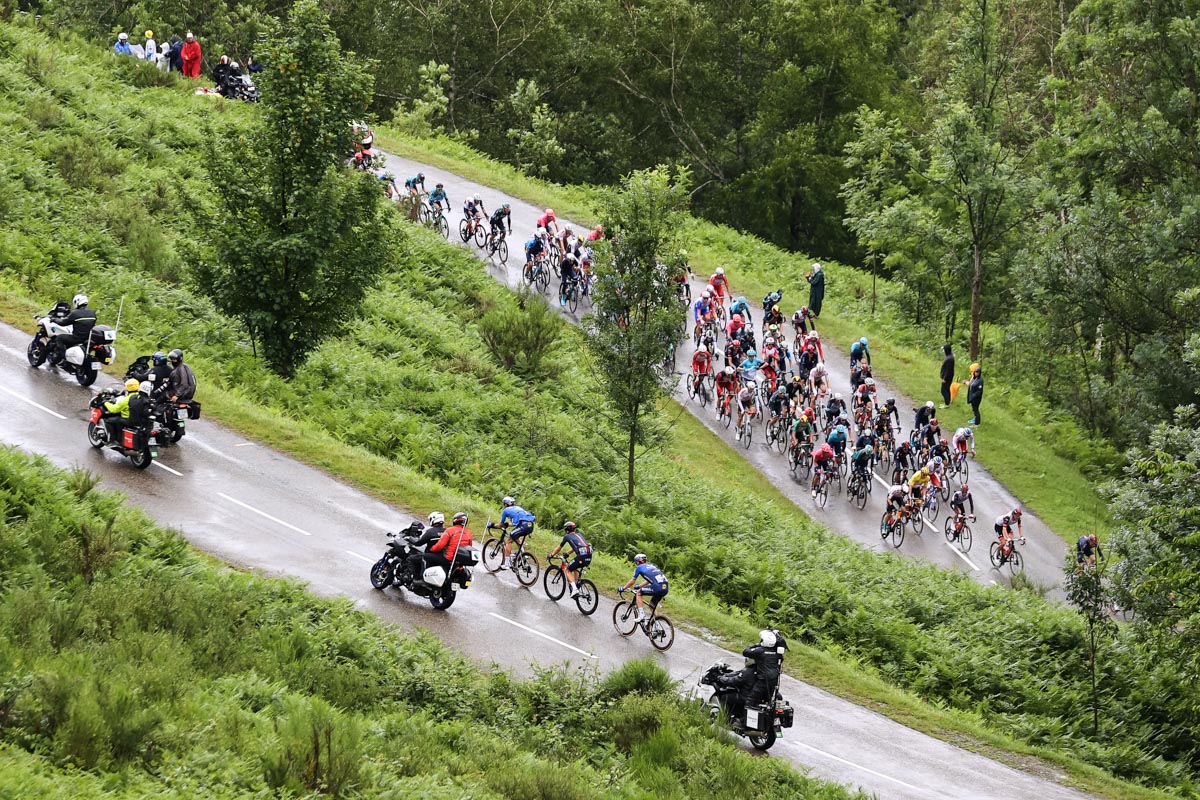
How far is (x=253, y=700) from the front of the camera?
1360 cm

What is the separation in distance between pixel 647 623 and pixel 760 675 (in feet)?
10.5

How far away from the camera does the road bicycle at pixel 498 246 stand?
39.1 metres

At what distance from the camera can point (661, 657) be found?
1950 centimetres

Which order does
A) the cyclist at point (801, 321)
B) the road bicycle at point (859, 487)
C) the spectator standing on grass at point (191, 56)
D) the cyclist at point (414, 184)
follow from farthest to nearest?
the spectator standing on grass at point (191, 56) → the cyclist at point (414, 184) → the cyclist at point (801, 321) → the road bicycle at point (859, 487)

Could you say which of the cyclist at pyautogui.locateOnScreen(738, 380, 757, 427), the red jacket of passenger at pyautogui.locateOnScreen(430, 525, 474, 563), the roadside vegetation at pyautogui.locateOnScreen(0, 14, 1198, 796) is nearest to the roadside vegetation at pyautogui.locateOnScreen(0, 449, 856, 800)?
the red jacket of passenger at pyautogui.locateOnScreen(430, 525, 474, 563)

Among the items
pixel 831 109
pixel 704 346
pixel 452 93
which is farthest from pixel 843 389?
pixel 452 93

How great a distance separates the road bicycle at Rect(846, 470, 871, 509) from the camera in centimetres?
3050

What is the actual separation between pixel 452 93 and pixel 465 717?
44943 millimetres

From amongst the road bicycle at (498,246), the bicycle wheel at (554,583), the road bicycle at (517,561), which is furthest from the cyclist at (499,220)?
the bicycle wheel at (554,583)

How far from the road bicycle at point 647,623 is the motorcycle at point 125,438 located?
321 inches

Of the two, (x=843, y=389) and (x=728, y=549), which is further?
(x=843, y=389)

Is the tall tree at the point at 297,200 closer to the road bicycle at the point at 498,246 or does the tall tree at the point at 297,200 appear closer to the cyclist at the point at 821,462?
the cyclist at the point at 821,462

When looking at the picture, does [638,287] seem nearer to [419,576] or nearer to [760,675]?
[419,576]

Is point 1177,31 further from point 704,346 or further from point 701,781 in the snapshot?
point 701,781
